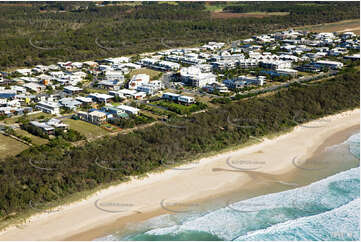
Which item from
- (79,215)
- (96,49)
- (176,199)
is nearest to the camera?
(79,215)

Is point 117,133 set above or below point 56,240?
above

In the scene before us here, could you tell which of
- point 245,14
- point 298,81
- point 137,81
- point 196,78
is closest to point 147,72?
point 137,81

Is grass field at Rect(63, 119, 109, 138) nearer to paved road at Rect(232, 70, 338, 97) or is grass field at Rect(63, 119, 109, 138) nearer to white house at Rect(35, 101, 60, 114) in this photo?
white house at Rect(35, 101, 60, 114)

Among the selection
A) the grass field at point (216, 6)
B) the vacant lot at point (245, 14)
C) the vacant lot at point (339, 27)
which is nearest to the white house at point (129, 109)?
the vacant lot at point (339, 27)

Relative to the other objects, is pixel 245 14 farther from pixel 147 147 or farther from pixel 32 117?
pixel 147 147

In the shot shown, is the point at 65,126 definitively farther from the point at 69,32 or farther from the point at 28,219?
the point at 69,32

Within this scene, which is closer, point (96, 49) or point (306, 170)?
point (306, 170)

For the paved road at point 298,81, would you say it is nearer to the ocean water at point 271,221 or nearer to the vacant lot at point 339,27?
the ocean water at point 271,221

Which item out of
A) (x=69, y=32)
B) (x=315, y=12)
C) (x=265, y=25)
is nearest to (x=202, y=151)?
(x=69, y=32)
